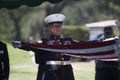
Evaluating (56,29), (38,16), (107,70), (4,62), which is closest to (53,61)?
(56,29)

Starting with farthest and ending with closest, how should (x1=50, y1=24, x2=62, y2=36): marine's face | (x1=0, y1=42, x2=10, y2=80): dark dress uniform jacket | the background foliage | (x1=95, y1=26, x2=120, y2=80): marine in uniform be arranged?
the background foliage
(x1=95, y1=26, x2=120, y2=80): marine in uniform
(x1=0, y1=42, x2=10, y2=80): dark dress uniform jacket
(x1=50, y1=24, x2=62, y2=36): marine's face

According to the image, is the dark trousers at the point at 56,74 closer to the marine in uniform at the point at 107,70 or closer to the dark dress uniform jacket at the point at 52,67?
the dark dress uniform jacket at the point at 52,67

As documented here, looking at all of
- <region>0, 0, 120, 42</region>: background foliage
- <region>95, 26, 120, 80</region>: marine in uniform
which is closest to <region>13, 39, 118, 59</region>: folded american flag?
<region>95, 26, 120, 80</region>: marine in uniform

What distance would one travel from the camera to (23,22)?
65.6 meters

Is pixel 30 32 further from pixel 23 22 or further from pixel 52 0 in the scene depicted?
pixel 52 0

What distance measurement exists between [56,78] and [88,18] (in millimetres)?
63518

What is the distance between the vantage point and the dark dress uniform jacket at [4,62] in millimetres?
8984

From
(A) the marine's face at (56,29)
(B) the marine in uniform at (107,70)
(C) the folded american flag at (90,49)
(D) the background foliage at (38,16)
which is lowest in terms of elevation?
(D) the background foliage at (38,16)

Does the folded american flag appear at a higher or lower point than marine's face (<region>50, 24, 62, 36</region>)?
lower

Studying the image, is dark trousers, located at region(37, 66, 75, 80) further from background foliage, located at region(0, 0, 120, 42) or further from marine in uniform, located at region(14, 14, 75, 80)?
background foliage, located at region(0, 0, 120, 42)

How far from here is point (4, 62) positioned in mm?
9047

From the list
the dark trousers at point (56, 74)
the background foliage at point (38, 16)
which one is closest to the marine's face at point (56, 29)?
the dark trousers at point (56, 74)

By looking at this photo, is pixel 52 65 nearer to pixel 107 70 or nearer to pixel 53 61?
pixel 53 61

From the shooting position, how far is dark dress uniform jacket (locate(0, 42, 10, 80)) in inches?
354
